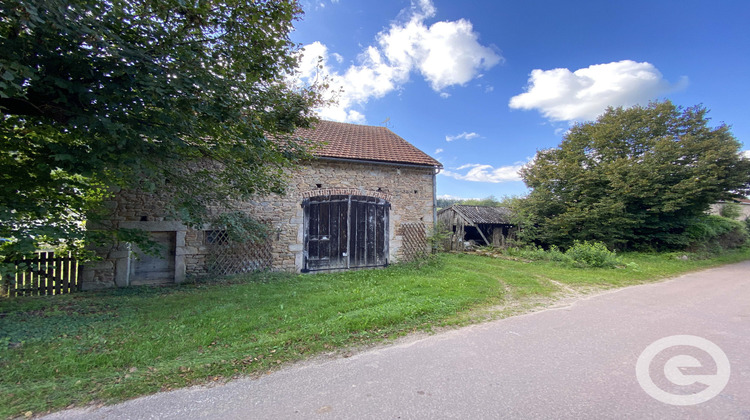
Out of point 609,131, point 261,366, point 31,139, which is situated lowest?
point 261,366

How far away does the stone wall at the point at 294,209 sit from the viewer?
709 centimetres

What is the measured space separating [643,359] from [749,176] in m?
17.9

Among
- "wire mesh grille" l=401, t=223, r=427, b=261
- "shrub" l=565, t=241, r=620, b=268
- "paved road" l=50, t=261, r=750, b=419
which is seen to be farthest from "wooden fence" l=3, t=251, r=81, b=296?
"shrub" l=565, t=241, r=620, b=268

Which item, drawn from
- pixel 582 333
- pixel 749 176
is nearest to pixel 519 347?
pixel 582 333

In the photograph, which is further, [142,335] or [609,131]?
[609,131]

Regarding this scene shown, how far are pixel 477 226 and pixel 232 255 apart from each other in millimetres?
13249

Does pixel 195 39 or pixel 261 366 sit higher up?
pixel 195 39

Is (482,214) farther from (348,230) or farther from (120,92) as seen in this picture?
(120,92)

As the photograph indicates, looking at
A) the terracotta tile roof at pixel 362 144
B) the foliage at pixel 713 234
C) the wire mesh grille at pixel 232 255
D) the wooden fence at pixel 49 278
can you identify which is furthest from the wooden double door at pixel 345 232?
the foliage at pixel 713 234

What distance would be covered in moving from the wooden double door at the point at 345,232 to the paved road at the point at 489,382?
17.6 ft

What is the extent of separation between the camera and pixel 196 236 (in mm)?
7672

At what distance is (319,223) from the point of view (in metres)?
8.83

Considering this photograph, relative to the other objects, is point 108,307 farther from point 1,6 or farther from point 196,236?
point 1,6

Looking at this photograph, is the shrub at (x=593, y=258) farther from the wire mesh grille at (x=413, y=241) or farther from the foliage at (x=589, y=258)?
the wire mesh grille at (x=413, y=241)
